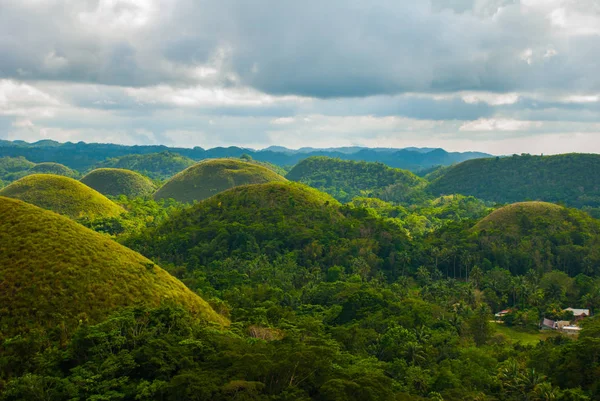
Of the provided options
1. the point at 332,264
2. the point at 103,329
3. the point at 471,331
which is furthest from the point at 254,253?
the point at 103,329

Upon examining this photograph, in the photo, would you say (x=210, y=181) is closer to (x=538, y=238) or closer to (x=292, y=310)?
(x=538, y=238)

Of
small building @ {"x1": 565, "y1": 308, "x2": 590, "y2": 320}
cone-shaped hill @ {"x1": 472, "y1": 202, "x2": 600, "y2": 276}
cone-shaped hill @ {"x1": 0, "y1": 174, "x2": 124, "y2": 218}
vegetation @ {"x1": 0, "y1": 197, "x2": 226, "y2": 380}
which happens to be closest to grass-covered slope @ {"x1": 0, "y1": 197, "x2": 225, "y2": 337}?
vegetation @ {"x1": 0, "y1": 197, "x2": 226, "y2": 380}

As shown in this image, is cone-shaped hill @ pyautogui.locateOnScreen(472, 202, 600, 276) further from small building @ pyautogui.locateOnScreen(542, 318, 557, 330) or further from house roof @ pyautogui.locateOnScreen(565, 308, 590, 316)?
small building @ pyautogui.locateOnScreen(542, 318, 557, 330)

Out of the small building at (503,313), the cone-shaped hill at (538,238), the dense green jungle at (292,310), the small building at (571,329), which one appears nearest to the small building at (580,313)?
the dense green jungle at (292,310)

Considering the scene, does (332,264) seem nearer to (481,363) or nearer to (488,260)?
(488,260)

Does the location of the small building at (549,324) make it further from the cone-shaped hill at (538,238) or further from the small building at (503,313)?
the cone-shaped hill at (538,238)
